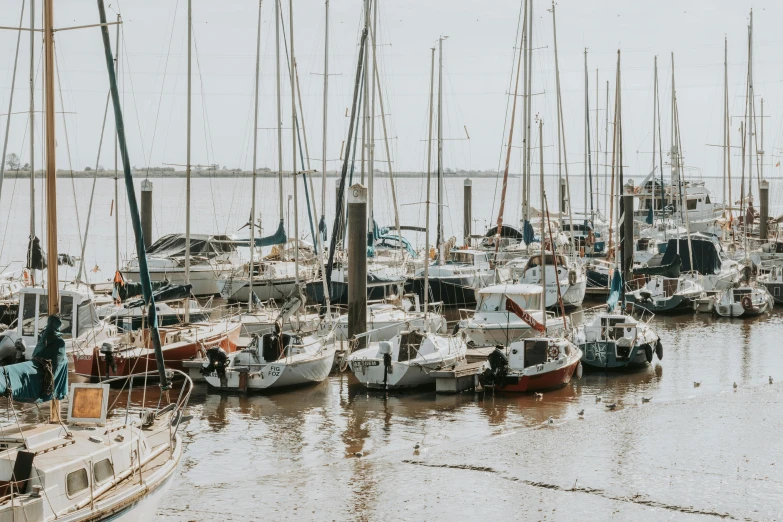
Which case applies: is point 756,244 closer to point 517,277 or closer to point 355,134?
point 517,277

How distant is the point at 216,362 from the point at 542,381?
818 cm

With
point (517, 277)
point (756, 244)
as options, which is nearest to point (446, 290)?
point (517, 277)

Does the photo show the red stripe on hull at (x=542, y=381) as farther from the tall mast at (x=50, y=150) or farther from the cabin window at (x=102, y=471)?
the tall mast at (x=50, y=150)

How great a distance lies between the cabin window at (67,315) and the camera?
27.2 metres

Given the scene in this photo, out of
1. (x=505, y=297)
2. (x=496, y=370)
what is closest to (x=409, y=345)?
(x=496, y=370)

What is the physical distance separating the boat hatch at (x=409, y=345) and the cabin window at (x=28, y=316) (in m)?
9.07

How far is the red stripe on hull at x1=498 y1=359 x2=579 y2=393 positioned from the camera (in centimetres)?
2638

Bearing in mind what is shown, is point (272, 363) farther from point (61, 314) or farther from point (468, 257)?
point (468, 257)

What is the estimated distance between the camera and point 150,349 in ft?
89.0

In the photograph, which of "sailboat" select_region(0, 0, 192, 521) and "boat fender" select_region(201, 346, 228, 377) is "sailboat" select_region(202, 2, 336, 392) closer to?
"boat fender" select_region(201, 346, 228, 377)

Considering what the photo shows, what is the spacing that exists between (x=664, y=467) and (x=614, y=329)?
1241 centimetres

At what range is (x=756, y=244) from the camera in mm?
58781

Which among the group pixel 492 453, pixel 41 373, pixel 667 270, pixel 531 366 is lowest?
pixel 492 453

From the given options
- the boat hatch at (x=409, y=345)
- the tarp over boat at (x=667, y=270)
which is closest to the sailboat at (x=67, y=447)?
the boat hatch at (x=409, y=345)
